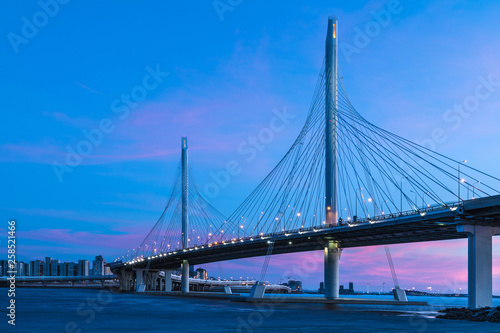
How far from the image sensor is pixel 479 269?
52.2 m

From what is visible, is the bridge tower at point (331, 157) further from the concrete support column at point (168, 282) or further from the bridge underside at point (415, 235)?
the concrete support column at point (168, 282)

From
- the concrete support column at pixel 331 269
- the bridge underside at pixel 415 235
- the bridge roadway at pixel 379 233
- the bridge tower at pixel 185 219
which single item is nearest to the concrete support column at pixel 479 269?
the bridge underside at pixel 415 235

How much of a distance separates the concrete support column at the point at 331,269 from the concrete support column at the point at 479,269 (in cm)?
2894

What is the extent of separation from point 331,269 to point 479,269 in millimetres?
30581

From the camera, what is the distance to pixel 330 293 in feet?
263

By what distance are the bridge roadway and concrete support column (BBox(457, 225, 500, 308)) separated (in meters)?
1.33

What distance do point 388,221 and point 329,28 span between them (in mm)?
30552

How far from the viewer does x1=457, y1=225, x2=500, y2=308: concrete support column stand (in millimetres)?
52062

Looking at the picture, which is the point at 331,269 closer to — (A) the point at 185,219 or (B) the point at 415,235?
(B) the point at 415,235

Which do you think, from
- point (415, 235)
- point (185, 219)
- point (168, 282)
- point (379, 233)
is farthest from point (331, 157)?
point (168, 282)

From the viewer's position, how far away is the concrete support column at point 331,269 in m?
80.4

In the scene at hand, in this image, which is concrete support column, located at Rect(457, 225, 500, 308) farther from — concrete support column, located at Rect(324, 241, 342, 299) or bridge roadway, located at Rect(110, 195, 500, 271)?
concrete support column, located at Rect(324, 241, 342, 299)

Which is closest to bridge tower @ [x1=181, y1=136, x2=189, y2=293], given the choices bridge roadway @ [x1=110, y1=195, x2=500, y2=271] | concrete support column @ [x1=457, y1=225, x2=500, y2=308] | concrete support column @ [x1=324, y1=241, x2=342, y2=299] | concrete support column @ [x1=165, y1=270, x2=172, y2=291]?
bridge roadway @ [x1=110, y1=195, x2=500, y2=271]

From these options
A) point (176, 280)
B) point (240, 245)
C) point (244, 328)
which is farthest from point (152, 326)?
point (176, 280)
